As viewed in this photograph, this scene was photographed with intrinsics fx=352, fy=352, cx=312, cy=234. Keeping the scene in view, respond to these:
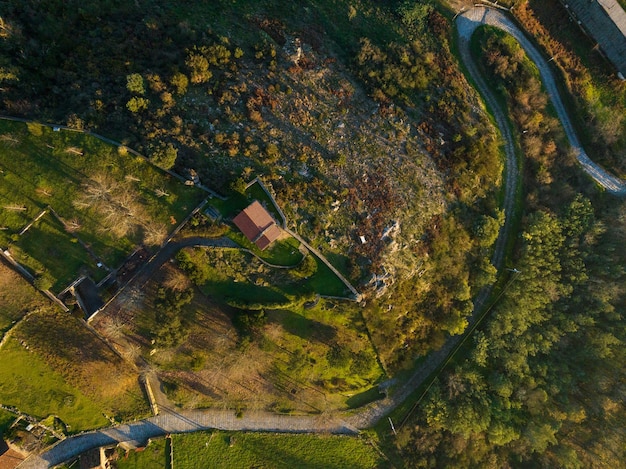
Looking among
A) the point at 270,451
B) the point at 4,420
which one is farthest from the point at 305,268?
the point at 4,420

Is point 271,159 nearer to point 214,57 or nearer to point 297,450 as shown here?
point 214,57

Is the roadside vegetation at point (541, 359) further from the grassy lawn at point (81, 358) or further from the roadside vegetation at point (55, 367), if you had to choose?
the roadside vegetation at point (55, 367)

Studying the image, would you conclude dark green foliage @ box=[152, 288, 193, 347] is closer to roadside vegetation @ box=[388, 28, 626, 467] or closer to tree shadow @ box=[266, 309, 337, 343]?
tree shadow @ box=[266, 309, 337, 343]

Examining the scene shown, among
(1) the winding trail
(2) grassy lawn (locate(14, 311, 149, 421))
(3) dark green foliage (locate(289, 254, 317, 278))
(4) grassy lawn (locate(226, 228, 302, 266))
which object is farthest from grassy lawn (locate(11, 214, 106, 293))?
(3) dark green foliage (locate(289, 254, 317, 278))

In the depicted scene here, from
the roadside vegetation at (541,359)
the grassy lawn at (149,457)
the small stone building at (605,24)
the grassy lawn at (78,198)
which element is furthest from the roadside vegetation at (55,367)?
the small stone building at (605,24)

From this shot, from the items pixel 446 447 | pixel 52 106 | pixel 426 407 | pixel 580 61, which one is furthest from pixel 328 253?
pixel 580 61

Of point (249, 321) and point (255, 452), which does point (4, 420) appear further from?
point (249, 321)
